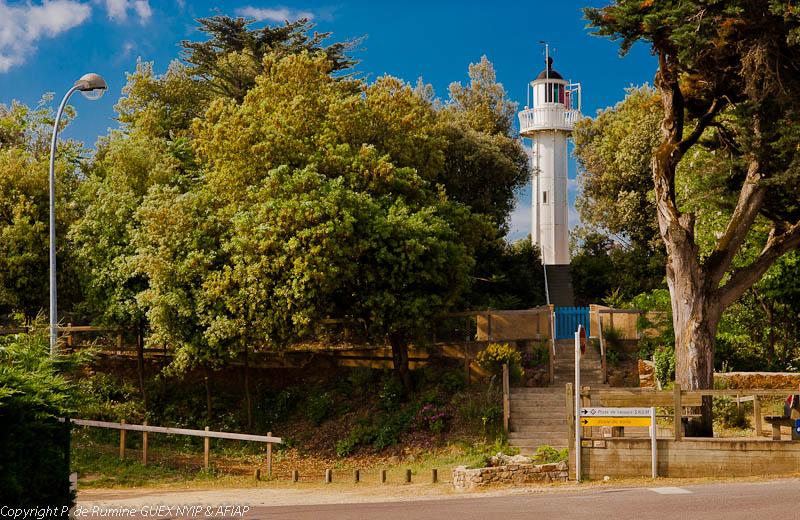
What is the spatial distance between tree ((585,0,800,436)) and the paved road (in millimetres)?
5421

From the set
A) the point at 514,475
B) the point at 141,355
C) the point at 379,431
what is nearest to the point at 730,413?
the point at 514,475

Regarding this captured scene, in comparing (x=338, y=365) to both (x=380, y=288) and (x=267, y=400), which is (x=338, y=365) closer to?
(x=267, y=400)

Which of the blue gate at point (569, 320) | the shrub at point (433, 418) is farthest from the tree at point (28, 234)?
the blue gate at point (569, 320)

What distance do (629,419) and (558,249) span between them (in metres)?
29.7

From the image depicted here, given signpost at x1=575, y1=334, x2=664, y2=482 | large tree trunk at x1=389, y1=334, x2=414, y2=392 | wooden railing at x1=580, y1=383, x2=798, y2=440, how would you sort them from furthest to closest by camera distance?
large tree trunk at x1=389, y1=334, x2=414, y2=392 < wooden railing at x1=580, y1=383, x2=798, y2=440 < signpost at x1=575, y1=334, x2=664, y2=482

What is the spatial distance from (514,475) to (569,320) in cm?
1411

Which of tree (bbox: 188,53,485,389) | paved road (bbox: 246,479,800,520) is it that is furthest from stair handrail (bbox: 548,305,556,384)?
paved road (bbox: 246,479,800,520)

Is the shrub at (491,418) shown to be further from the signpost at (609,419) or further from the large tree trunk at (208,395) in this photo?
the large tree trunk at (208,395)

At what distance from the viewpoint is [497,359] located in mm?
29500

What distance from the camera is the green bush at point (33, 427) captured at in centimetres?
1226

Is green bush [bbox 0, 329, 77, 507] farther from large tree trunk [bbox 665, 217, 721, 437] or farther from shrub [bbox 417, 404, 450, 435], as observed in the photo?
shrub [bbox 417, 404, 450, 435]

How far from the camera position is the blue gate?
33.5 meters

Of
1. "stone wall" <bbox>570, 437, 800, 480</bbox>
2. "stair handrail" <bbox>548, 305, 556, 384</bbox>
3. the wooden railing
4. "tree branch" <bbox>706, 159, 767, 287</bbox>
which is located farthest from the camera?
"stair handrail" <bbox>548, 305, 556, 384</bbox>

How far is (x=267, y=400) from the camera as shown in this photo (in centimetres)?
3173
